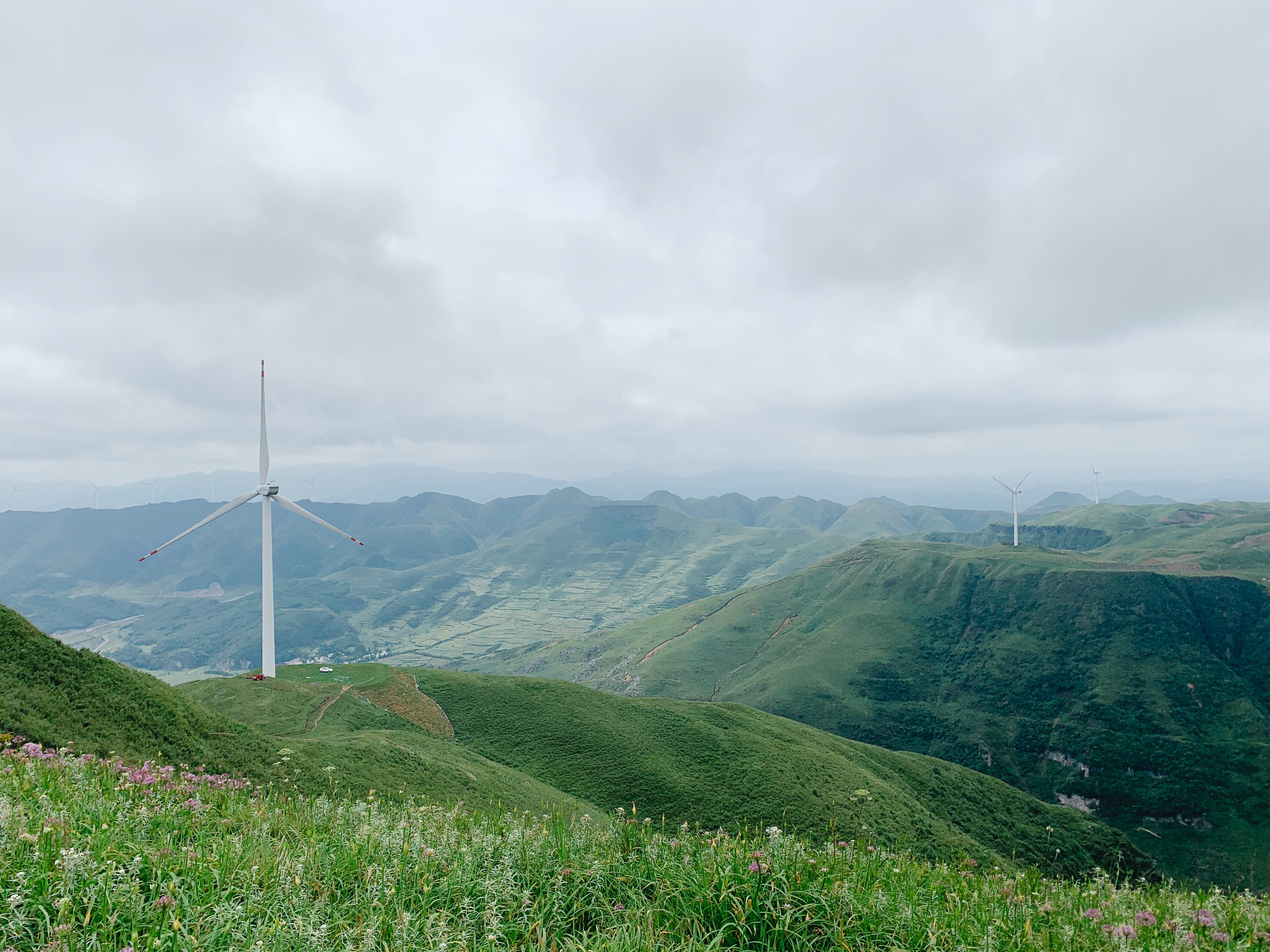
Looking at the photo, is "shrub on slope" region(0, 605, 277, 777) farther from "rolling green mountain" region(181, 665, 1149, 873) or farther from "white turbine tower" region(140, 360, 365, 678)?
"white turbine tower" region(140, 360, 365, 678)

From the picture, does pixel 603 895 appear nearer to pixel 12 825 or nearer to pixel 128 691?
pixel 12 825

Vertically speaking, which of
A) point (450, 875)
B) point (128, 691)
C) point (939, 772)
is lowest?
point (939, 772)

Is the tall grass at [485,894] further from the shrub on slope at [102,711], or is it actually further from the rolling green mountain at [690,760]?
the rolling green mountain at [690,760]

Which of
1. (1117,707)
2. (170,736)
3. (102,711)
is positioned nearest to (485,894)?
(170,736)

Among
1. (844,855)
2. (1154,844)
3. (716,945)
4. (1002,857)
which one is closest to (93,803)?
(716,945)

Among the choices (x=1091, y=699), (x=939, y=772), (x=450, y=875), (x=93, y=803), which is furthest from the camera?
(x=1091, y=699)

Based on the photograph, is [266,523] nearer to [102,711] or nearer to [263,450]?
[263,450]

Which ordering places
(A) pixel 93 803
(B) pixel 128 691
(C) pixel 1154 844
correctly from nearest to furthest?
(A) pixel 93 803, (B) pixel 128 691, (C) pixel 1154 844
